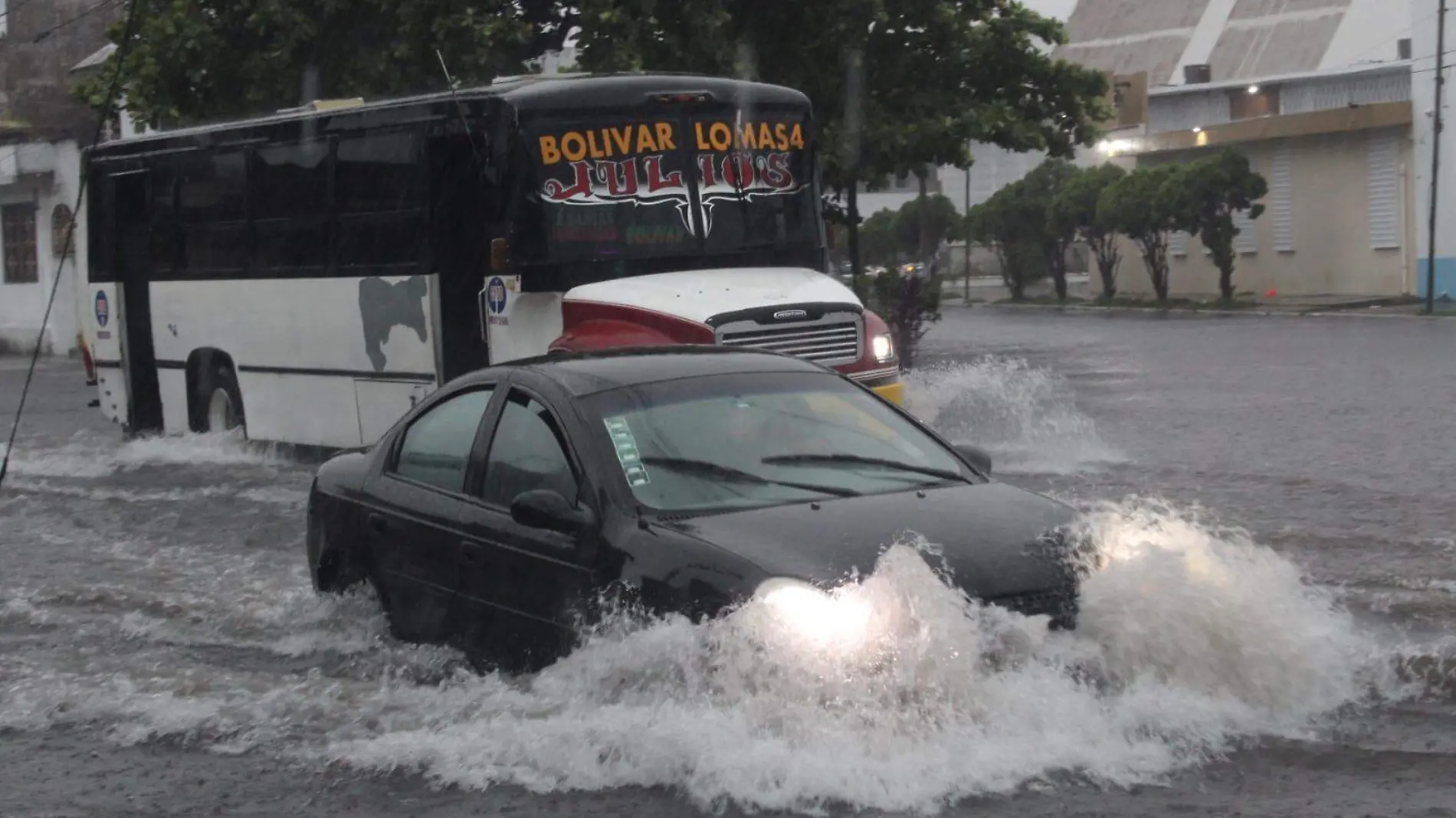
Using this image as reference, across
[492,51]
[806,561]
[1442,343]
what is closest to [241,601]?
[806,561]

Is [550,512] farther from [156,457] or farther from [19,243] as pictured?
[19,243]

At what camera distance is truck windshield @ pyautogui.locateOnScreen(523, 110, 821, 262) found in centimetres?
1367

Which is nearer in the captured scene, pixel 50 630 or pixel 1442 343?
pixel 50 630

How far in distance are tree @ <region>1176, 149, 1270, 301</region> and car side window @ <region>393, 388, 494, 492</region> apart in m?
42.2

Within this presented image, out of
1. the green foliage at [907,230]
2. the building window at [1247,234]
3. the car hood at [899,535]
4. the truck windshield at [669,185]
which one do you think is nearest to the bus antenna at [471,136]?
the truck windshield at [669,185]

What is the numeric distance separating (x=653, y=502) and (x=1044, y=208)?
50.4 meters

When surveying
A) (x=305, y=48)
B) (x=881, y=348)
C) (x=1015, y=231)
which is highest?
(x=305, y=48)

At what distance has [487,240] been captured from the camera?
45.6 ft

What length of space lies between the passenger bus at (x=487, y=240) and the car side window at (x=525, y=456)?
A: 17.8ft

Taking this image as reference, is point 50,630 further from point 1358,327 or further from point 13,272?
point 13,272

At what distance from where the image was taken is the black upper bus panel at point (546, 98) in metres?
13.8

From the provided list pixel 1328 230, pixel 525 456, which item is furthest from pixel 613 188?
pixel 1328 230

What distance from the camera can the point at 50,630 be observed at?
364 inches

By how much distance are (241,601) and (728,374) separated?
3.76 metres
